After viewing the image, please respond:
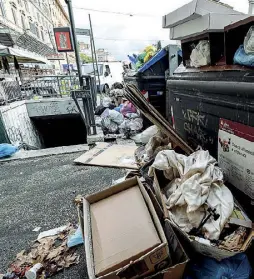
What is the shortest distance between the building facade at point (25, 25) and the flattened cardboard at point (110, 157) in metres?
9.21

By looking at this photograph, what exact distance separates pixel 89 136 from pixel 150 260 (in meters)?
3.42

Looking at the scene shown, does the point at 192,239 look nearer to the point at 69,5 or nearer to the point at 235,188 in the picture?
the point at 235,188

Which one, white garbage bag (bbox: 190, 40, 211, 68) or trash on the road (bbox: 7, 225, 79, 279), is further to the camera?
white garbage bag (bbox: 190, 40, 211, 68)

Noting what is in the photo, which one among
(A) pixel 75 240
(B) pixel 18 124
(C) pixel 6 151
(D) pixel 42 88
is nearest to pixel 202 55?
(A) pixel 75 240

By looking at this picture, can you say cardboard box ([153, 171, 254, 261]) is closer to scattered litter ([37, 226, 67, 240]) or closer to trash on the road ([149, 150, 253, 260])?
trash on the road ([149, 150, 253, 260])

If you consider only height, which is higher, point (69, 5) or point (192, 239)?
point (69, 5)

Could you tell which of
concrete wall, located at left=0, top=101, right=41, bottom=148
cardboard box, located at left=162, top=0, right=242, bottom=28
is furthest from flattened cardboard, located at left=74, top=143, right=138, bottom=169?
concrete wall, located at left=0, top=101, right=41, bottom=148

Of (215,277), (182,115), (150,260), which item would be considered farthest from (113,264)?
(182,115)

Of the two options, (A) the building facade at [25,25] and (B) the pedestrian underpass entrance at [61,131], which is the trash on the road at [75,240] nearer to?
(B) the pedestrian underpass entrance at [61,131]

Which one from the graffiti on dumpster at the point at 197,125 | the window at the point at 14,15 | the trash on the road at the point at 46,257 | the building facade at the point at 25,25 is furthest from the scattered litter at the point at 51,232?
the window at the point at 14,15

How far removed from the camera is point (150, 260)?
112cm

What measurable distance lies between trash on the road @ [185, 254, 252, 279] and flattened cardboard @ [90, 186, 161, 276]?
0.35 m

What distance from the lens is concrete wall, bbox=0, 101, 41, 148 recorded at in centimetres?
525

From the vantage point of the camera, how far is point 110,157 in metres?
3.56
